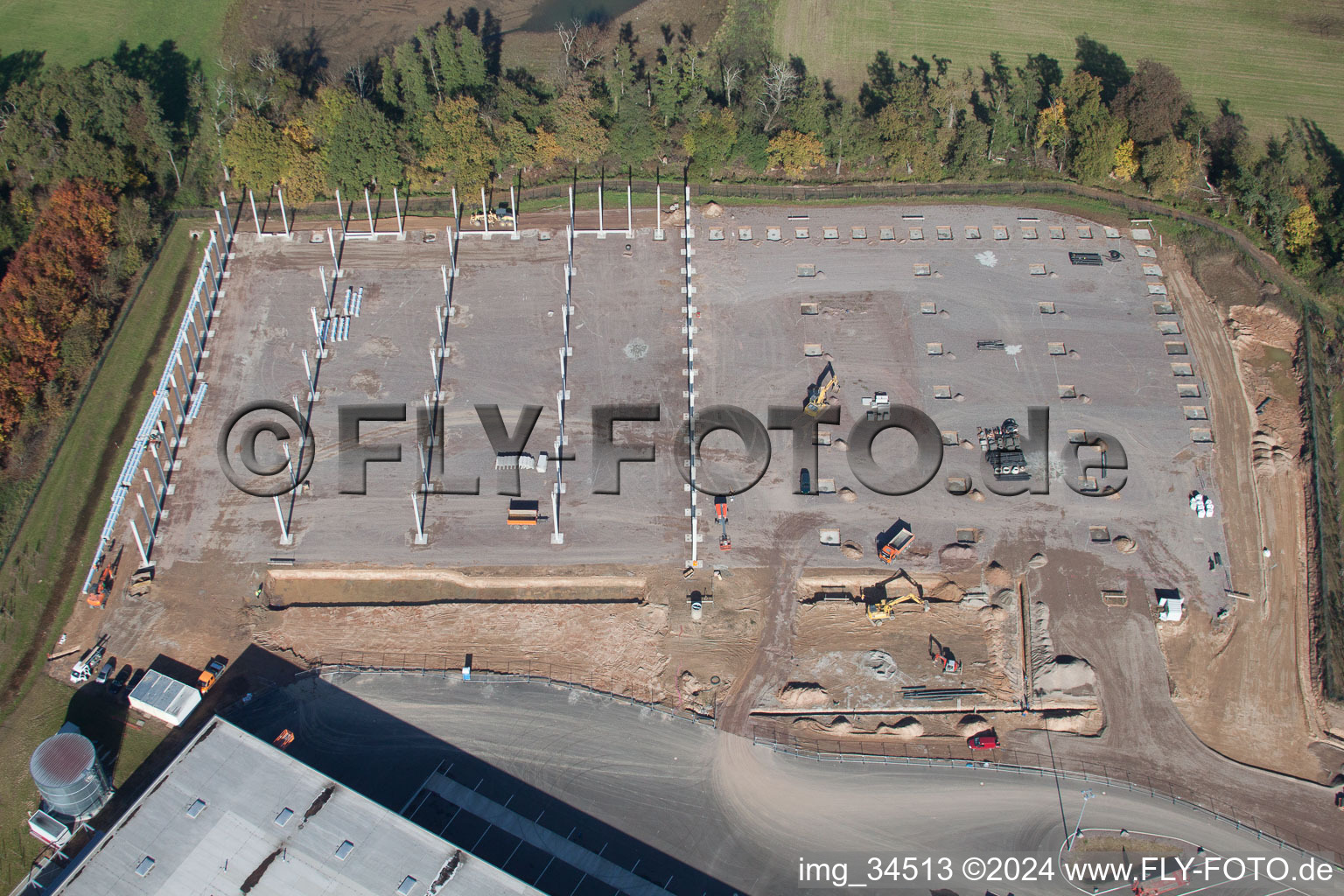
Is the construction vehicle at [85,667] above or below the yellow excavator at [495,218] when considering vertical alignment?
below

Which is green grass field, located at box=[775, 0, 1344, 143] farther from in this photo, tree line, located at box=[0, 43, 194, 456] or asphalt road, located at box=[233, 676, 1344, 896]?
asphalt road, located at box=[233, 676, 1344, 896]

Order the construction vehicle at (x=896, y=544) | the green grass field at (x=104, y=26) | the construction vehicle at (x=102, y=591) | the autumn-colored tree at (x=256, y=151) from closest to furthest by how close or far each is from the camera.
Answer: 1. the construction vehicle at (x=102, y=591)
2. the construction vehicle at (x=896, y=544)
3. the autumn-colored tree at (x=256, y=151)
4. the green grass field at (x=104, y=26)

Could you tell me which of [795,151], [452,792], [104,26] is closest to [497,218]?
[795,151]

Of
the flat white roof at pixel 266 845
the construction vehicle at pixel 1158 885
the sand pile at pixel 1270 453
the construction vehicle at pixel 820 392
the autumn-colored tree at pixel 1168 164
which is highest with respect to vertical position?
the autumn-colored tree at pixel 1168 164

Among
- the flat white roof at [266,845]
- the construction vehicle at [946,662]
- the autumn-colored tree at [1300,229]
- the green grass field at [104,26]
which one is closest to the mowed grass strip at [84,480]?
the flat white roof at [266,845]

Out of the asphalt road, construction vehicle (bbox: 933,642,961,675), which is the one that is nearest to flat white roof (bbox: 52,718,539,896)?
the asphalt road

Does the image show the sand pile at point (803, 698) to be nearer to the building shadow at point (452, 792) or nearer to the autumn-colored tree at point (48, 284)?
the building shadow at point (452, 792)

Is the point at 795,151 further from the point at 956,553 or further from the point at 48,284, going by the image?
the point at 48,284
